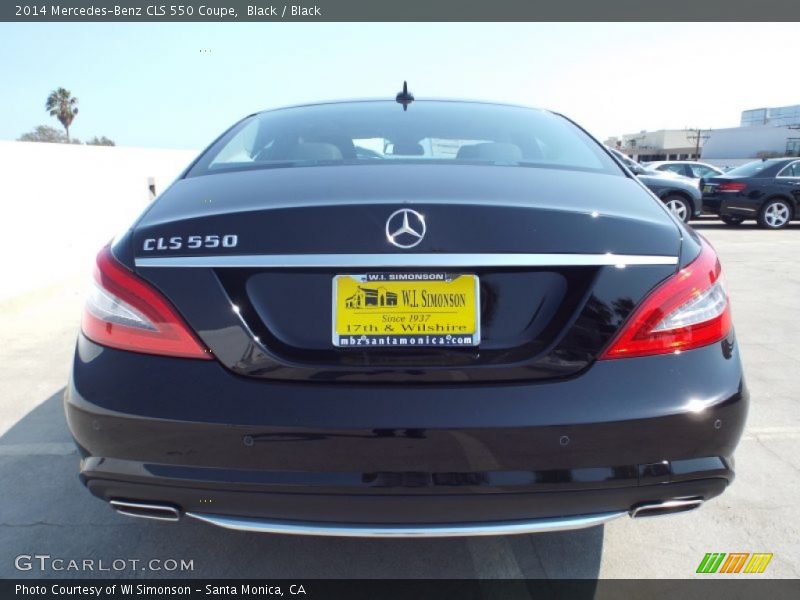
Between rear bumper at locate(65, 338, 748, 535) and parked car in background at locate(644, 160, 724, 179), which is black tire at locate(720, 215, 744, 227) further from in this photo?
rear bumper at locate(65, 338, 748, 535)

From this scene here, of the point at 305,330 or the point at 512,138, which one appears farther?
the point at 512,138

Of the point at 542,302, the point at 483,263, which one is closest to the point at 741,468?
the point at 542,302

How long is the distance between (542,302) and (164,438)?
101 cm

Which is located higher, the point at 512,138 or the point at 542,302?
the point at 512,138

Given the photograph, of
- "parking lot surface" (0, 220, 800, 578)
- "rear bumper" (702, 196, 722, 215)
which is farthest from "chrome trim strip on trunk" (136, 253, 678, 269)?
"rear bumper" (702, 196, 722, 215)

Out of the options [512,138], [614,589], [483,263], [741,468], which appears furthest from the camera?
[741,468]

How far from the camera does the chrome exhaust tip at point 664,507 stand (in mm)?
1591

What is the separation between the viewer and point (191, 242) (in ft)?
5.10

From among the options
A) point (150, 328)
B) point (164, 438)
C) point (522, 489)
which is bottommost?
point (522, 489)

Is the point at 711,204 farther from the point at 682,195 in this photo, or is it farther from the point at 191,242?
the point at 191,242

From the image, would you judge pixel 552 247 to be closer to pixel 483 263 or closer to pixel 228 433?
pixel 483 263

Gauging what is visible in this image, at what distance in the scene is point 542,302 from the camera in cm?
153

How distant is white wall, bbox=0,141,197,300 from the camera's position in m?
5.91

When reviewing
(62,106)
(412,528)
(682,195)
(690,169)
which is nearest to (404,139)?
(412,528)
